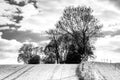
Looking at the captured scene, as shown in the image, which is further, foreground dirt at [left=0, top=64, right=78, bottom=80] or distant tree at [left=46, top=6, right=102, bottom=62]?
distant tree at [left=46, top=6, right=102, bottom=62]

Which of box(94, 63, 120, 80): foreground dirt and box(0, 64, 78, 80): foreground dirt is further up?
box(0, 64, 78, 80): foreground dirt

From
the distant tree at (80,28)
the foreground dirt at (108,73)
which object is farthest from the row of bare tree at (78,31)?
the foreground dirt at (108,73)

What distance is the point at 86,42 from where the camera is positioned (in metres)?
53.1

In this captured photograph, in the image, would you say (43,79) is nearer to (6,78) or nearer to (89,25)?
(6,78)

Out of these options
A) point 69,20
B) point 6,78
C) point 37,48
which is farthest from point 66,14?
point 6,78

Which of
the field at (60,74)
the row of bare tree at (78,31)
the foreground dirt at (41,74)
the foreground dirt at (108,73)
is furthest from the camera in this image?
the row of bare tree at (78,31)

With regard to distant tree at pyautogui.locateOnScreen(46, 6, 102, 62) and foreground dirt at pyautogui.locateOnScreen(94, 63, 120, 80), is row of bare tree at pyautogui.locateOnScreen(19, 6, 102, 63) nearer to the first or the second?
distant tree at pyautogui.locateOnScreen(46, 6, 102, 62)

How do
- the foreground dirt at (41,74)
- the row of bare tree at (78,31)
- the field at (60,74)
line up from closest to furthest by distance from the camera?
the field at (60,74) → the foreground dirt at (41,74) → the row of bare tree at (78,31)

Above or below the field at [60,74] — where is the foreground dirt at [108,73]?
below

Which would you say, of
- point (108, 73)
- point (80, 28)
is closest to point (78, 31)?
point (80, 28)

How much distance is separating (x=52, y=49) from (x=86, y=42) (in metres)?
19.6

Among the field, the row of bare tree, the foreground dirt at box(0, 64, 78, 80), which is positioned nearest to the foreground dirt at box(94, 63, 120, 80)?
the field

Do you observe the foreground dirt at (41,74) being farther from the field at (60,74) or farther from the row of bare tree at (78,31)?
the row of bare tree at (78,31)

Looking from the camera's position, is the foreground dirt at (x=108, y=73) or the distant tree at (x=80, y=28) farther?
the distant tree at (x=80, y=28)
